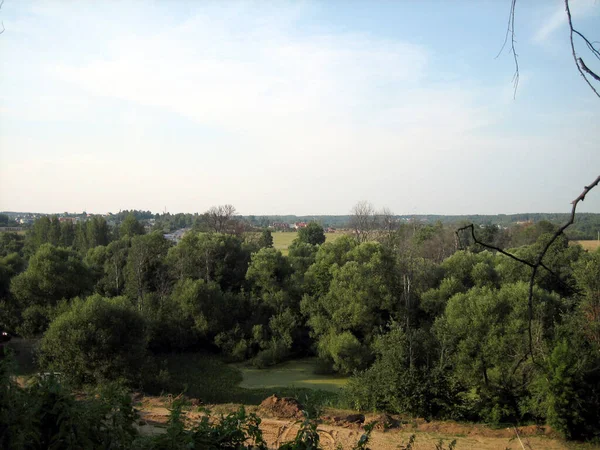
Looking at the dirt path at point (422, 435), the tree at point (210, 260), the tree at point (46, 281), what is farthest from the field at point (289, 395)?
the tree at point (210, 260)

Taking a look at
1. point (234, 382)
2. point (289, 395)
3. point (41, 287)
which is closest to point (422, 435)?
point (289, 395)

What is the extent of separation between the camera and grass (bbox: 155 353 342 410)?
15.9 metres

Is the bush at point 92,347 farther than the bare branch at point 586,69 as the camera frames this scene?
Yes

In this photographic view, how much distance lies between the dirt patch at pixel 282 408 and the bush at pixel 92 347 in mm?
5203

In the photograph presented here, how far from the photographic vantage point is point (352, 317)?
2059 cm

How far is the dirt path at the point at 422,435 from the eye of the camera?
9.92 m

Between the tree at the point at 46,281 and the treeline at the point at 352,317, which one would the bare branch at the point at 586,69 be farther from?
the tree at the point at 46,281

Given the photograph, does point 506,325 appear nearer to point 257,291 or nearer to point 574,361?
point 574,361

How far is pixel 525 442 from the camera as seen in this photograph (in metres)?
10.7

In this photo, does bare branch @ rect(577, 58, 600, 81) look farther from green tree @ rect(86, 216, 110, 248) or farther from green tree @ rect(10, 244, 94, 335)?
green tree @ rect(86, 216, 110, 248)

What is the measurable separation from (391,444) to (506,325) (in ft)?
25.6

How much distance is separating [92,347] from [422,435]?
10.3 m

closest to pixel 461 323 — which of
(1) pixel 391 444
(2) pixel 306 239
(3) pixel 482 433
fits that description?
(3) pixel 482 433

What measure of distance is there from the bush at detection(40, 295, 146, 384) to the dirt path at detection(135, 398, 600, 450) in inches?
143
